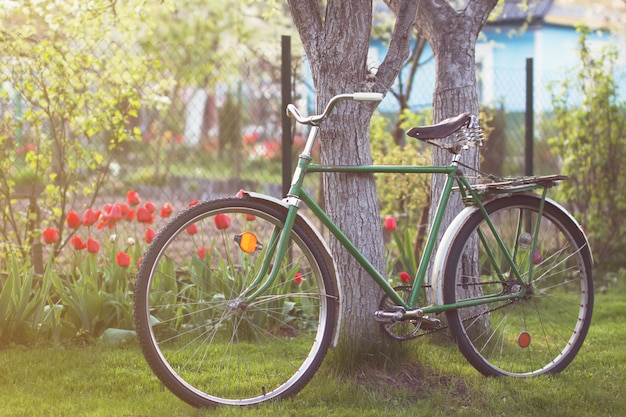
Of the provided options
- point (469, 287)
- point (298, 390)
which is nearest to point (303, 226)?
point (298, 390)

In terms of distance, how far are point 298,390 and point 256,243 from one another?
61 centimetres

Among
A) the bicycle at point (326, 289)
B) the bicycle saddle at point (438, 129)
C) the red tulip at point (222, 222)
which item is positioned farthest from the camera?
the red tulip at point (222, 222)

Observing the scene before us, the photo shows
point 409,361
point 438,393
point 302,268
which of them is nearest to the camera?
point 438,393

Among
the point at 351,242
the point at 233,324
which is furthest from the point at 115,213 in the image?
the point at 351,242

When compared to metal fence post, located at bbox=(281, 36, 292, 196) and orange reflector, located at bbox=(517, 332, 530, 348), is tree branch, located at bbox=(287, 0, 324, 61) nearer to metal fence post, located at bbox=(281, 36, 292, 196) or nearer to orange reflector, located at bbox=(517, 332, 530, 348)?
metal fence post, located at bbox=(281, 36, 292, 196)

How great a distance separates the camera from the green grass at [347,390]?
3072 mm

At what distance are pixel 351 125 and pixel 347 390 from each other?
3.74 ft

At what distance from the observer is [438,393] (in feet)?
10.8

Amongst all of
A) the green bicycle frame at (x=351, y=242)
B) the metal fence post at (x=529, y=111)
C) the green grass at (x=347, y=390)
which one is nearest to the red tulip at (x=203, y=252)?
the green grass at (x=347, y=390)

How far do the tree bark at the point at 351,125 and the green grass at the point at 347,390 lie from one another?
241 millimetres

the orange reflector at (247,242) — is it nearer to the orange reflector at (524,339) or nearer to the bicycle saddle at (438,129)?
the bicycle saddle at (438,129)

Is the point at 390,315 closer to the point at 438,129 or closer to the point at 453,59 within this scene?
the point at 438,129

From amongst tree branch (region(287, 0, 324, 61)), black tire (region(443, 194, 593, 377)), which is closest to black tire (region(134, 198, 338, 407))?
black tire (region(443, 194, 593, 377))

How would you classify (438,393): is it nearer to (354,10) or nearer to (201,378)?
(201,378)
